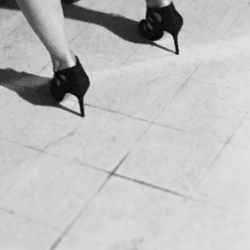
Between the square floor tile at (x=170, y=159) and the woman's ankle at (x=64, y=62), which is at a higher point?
the woman's ankle at (x=64, y=62)

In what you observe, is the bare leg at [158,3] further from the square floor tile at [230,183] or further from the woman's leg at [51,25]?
the square floor tile at [230,183]

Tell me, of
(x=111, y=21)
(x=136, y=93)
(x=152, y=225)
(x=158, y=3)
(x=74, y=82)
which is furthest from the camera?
(x=111, y=21)

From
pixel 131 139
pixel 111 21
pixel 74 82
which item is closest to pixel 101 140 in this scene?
pixel 131 139

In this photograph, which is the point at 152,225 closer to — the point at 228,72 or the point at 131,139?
the point at 131,139

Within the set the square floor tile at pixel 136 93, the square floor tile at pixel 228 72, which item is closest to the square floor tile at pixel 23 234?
the square floor tile at pixel 136 93

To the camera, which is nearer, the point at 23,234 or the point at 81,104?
the point at 23,234

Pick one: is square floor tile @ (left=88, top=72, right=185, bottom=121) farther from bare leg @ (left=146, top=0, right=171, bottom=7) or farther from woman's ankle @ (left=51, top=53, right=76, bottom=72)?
bare leg @ (left=146, top=0, right=171, bottom=7)

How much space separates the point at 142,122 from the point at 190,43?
604mm

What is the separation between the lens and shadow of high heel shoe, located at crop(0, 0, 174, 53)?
283cm

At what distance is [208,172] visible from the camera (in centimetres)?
213

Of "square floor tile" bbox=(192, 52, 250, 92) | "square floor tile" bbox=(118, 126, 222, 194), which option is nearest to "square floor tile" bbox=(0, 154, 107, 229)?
"square floor tile" bbox=(118, 126, 222, 194)

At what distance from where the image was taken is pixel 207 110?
7.81 feet

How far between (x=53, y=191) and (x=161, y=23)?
1.00m

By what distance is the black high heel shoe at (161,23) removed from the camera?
2.64m
